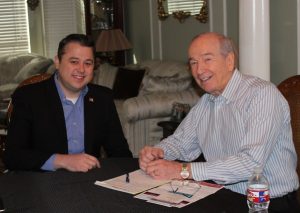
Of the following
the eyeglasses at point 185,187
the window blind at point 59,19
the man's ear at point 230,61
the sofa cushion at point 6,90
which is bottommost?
the sofa cushion at point 6,90

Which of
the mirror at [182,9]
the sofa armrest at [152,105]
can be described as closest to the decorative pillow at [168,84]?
the sofa armrest at [152,105]

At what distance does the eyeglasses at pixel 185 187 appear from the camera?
1761 millimetres

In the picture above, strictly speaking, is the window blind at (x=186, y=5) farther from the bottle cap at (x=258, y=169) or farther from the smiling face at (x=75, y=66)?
the bottle cap at (x=258, y=169)

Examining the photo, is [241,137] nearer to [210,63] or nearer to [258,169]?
[258,169]

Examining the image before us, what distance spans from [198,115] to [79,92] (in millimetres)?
627

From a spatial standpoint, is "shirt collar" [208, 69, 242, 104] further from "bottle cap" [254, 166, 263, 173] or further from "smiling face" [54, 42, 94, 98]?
"smiling face" [54, 42, 94, 98]

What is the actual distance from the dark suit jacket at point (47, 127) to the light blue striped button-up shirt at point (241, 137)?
1.30ft

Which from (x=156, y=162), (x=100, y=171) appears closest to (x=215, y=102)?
(x=156, y=162)

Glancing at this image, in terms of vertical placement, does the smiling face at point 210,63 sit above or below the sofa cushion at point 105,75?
above

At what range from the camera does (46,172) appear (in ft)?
7.05

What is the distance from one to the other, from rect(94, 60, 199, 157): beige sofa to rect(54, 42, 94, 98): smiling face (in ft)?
7.72

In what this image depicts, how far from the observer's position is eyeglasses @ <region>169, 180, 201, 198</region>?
69.3 inches

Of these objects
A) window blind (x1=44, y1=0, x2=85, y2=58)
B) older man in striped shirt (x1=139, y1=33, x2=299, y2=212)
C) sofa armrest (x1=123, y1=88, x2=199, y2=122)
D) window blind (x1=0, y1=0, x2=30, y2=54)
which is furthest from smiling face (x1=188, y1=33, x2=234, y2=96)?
window blind (x1=0, y1=0, x2=30, y2=54)

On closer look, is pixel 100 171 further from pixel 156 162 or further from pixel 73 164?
pixel 156 162
